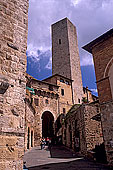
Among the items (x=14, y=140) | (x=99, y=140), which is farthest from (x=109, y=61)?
(x=14, y=140)

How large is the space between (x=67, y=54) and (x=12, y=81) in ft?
108

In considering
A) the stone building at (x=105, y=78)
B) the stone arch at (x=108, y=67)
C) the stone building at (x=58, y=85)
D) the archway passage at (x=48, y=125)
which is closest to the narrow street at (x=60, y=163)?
the stone building at (x=105, y=78)

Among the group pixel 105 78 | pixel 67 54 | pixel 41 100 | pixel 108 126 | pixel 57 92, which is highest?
pixel 67 54

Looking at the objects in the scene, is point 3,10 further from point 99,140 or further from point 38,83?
point 38,83

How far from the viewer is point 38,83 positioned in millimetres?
27516

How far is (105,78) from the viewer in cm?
970

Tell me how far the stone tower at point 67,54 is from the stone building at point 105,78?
2202 centimetres

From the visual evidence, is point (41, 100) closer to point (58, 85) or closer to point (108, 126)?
point (58, 85)

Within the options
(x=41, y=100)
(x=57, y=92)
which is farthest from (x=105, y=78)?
(x=57, y=92)

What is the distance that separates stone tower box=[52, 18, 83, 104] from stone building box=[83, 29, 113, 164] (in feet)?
72.2

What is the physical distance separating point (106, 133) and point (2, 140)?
288 inches

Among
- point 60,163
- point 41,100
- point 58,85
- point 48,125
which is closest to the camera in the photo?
point 60,163

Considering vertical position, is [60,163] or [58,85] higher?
[58,85]

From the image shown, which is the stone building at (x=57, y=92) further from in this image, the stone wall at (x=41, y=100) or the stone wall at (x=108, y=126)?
the stone wall at (x=108, y=126)
